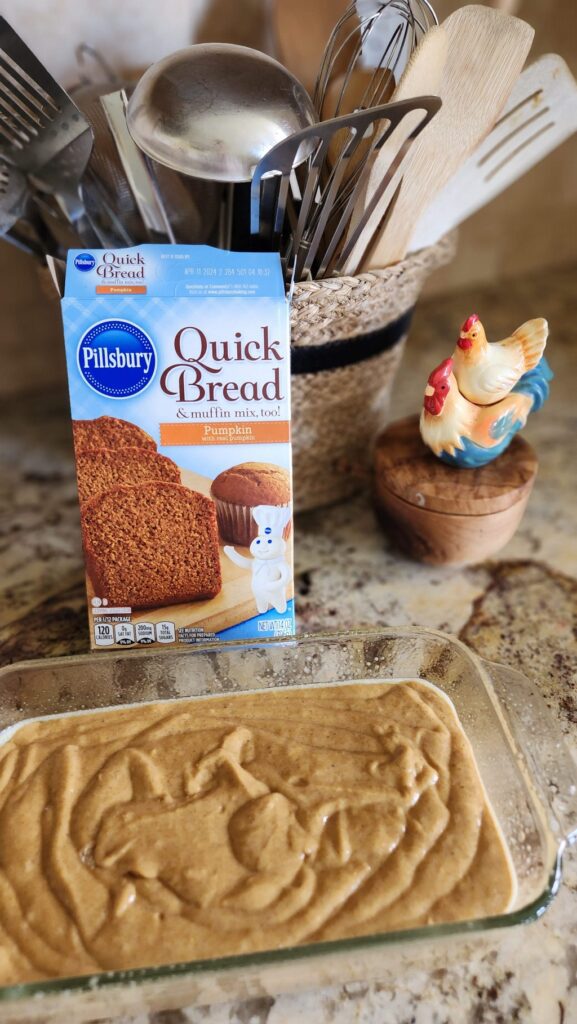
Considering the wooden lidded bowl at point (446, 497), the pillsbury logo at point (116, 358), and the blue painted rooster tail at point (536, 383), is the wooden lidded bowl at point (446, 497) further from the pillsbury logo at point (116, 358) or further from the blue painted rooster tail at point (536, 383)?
the pillsbury logo at point (116, 358)

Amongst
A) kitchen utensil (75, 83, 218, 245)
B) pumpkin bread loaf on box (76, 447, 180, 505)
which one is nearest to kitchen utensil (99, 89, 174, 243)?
kitchen utensil (75, 83, 218, 245)

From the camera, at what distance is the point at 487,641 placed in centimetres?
82

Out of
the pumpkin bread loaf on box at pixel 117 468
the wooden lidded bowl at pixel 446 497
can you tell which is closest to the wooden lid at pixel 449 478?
the wooden lidded bowl at pixel 446 497

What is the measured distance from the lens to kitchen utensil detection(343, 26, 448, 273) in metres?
0.65

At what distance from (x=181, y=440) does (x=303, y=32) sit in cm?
49

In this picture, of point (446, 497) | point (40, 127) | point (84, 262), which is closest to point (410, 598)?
point (446, 497)

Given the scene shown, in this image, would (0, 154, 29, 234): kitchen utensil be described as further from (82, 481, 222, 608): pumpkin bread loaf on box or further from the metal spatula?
(82, 481, 222, 608): pumpkin bread loaf on box

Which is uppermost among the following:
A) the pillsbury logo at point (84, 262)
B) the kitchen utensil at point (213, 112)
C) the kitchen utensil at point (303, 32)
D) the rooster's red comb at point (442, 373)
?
the kitchen utensil at point (303, 32)

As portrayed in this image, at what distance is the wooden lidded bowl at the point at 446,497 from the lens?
2.62 ft

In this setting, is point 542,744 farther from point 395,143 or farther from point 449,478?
point 395,143

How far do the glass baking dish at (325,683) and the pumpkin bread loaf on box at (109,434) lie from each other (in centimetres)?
17

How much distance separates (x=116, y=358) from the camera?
0.68 meters

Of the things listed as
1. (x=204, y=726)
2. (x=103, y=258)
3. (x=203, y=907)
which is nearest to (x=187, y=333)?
(x=103, y=258)

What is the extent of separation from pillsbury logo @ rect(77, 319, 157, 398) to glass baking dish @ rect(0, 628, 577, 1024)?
216mm
